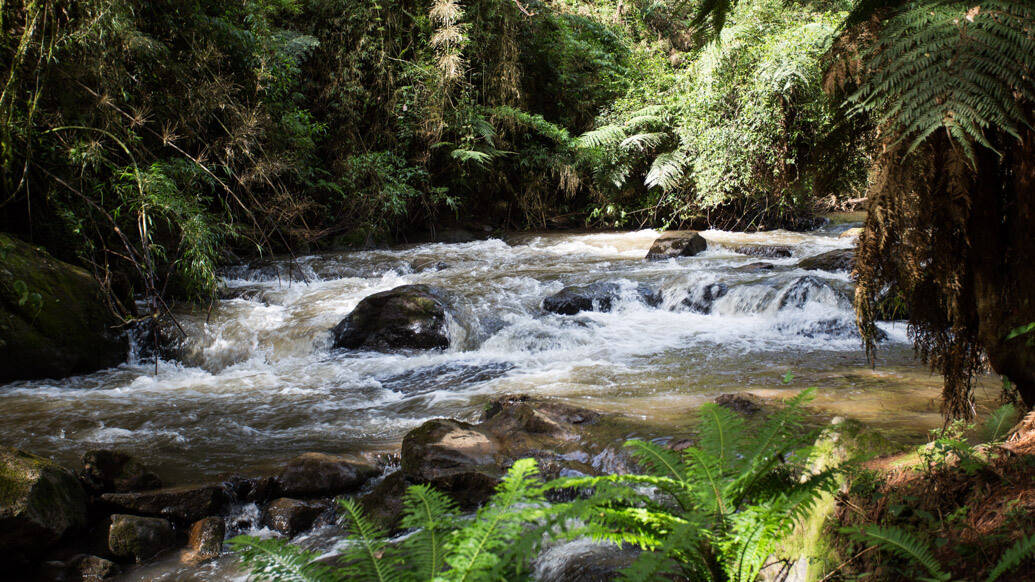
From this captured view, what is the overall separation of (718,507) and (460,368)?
4734mm

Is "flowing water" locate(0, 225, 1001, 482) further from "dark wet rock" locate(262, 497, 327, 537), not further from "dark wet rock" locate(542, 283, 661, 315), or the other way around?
"dark wet rock" locate(262, 497, 327, 537)

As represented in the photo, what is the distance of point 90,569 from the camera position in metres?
2.91

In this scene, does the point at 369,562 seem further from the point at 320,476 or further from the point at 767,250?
the point at 767,250

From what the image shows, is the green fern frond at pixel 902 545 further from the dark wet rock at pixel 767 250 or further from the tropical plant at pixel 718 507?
the dark wet rock at pixel 767 250

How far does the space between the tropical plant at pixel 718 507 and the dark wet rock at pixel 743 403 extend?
2.20m

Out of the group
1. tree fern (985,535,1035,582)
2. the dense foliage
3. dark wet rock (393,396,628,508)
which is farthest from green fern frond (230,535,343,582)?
the dense foliage

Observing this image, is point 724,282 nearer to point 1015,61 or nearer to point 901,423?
point 901,423

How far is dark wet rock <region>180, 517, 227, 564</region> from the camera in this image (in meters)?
3.05

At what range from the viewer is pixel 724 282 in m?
8.21

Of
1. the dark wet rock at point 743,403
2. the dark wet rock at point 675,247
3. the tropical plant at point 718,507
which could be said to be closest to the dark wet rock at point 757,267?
the dark wet rock at point 675,247

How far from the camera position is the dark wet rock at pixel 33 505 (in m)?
2.85

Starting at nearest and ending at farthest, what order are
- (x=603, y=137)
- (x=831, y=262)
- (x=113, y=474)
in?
(x=113, y=474) → (x=831, y=262) → (x=603, y=137)

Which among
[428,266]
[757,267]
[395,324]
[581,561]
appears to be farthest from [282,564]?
[428,266]

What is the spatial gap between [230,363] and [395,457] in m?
3.66
